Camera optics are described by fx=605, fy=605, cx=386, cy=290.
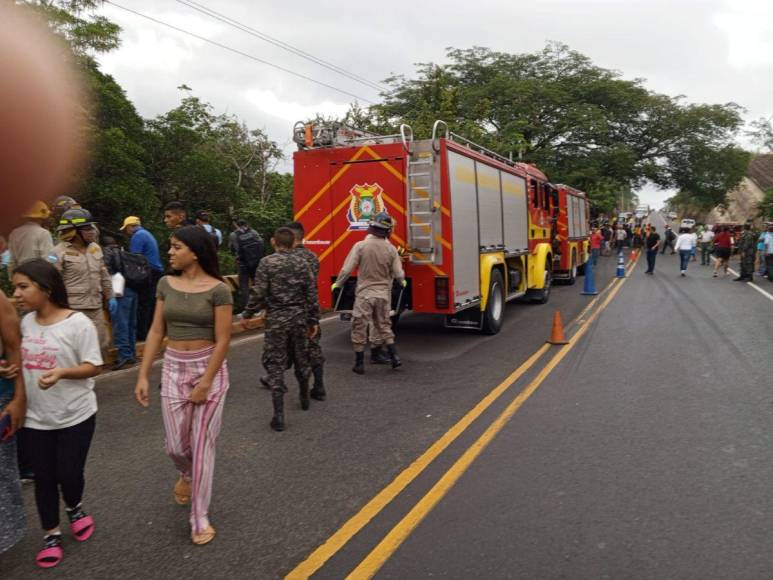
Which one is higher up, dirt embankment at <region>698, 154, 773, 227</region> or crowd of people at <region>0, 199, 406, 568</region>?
dirt embankment at <region>698, 154, 773, 227</region>

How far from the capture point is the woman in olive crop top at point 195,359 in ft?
11.1

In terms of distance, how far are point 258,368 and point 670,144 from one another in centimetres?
3698

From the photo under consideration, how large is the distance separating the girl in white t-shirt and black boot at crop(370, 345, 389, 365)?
4476mm

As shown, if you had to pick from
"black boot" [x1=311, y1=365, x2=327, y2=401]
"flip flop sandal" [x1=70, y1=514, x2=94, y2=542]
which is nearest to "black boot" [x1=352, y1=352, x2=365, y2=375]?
"black boot" [x1=311, y1=365, x2=327, y2=401]

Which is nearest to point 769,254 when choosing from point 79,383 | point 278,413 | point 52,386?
point 278,413

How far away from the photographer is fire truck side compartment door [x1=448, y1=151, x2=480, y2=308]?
26.6 feet

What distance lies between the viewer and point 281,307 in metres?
5.34

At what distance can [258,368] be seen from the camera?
745 cm

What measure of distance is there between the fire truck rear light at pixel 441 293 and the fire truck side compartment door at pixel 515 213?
278 centimetres

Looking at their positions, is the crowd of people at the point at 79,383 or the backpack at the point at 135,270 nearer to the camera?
the crowd of people at the point at 79,383

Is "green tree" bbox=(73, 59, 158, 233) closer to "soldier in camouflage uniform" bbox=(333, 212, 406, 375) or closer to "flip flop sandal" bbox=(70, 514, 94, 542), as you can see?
"soldier in camouflage uniform" bbox=(333, 212, 406, 375)

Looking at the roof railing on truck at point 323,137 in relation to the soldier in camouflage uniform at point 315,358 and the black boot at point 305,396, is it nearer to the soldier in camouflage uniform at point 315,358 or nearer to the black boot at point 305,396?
the soldier in camouflage uniform at point 315,358

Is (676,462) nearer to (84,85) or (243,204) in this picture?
(84,85)

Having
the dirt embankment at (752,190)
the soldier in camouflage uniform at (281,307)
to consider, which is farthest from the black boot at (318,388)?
the dirt embankment at (752,190)
